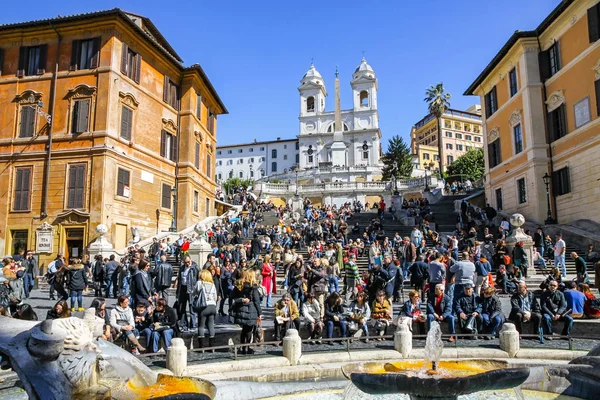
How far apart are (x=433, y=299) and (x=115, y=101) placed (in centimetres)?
2019

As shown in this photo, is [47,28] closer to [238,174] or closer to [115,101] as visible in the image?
[115,101]

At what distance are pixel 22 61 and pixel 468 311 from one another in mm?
26686

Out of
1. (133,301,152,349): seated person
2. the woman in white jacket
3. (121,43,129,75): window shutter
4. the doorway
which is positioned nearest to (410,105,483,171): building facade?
(121,43,129,75): window shutter

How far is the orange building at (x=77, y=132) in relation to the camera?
77.4 feet

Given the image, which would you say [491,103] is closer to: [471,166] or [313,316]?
[313,316]

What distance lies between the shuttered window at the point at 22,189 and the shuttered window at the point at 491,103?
27.9 metres

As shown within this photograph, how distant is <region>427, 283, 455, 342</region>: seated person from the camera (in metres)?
10.3

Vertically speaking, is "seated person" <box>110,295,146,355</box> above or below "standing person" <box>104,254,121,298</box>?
below

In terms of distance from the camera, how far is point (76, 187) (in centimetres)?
2378

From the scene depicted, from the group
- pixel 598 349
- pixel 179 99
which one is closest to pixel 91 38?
pixel 179 99

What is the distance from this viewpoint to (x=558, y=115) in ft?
76.5

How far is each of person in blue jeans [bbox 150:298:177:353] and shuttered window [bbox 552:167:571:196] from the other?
20262mm

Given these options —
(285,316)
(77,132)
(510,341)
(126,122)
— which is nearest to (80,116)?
(77,132)

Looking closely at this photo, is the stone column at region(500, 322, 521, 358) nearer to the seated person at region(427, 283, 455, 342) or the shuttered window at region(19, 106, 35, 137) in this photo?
the seated person at region(427, 283, 455, 342)
